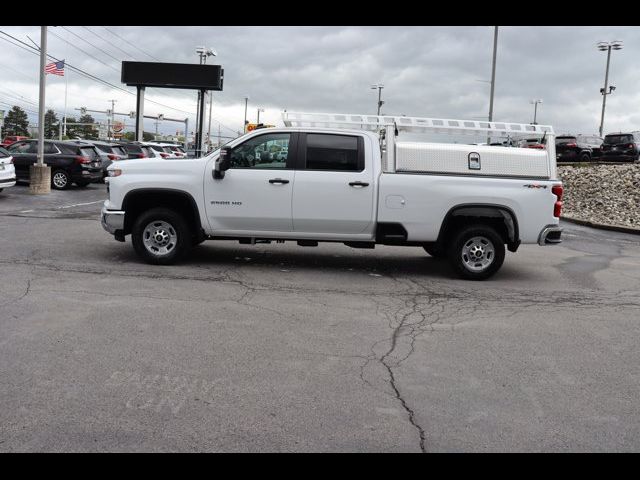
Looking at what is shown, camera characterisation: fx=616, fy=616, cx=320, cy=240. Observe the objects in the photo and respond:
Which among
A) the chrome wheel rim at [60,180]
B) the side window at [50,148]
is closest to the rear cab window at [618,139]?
the chrome wheel rim at [60,180]

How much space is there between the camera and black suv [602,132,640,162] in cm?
3040

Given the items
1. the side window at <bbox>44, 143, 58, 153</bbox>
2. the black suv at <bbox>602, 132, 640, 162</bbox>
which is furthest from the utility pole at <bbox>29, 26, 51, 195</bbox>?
the black suv at <bbox>602, 132, 640, 162</bbox>

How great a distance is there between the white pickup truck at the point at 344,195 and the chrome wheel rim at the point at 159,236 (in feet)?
0.05

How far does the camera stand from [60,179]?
71.7 ft

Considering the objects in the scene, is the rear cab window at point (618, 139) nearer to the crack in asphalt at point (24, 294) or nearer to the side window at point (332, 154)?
the side window at point (332, 154)

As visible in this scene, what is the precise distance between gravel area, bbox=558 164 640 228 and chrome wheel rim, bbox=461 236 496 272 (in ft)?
35.2

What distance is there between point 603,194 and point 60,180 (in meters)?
19.3

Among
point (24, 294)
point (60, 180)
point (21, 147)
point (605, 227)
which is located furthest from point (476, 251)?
point (21, 147)

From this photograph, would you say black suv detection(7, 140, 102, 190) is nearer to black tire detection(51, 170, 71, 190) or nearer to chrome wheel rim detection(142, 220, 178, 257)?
black tire detection(51, 170, 71, 190)

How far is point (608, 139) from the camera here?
3184 centimetres
